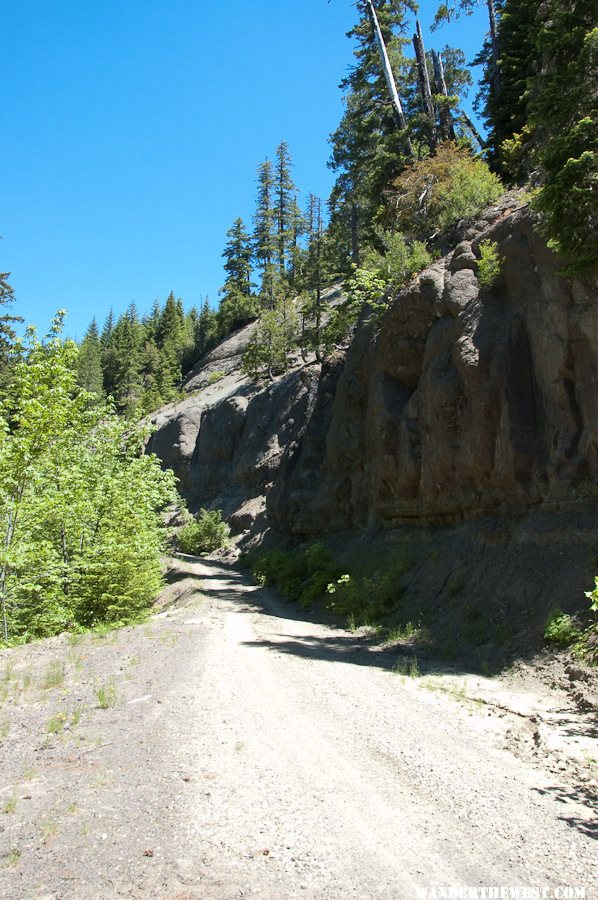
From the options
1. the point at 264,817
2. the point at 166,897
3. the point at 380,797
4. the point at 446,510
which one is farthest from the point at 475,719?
the point at 446,510

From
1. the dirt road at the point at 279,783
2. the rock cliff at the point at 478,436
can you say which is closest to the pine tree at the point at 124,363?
the rock cliff at the point at 478,436

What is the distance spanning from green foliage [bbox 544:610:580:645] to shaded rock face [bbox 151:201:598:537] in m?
3.18

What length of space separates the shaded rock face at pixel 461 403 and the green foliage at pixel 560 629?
3178 millimetres

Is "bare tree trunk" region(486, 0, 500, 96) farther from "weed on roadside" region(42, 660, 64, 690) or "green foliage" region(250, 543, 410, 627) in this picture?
"weed on roadside" region(42, 660, 64, 690)

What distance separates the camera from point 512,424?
1487 cm

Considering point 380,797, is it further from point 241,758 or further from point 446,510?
point 446,510

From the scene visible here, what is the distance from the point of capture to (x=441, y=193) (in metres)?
22.6

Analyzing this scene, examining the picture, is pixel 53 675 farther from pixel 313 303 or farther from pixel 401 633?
pixel 313 303

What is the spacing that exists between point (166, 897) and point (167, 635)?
10.0 meters

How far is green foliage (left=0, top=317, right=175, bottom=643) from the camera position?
43.5 feet

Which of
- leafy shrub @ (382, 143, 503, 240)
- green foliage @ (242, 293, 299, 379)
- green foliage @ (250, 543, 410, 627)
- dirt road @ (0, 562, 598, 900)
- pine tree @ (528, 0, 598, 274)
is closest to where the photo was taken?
dirt road @ (0, 562, 598, 900)

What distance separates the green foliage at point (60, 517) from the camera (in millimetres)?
13266

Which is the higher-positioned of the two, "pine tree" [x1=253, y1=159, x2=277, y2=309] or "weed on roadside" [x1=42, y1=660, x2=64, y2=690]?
"pine tree" [x1=253, y1=159, x2=277, y2=309]

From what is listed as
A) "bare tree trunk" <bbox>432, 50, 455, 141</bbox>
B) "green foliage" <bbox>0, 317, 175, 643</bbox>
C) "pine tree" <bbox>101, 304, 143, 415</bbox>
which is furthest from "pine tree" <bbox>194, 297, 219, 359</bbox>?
"green foliage" <bbox>0, 317, 175, 643</bbox>
